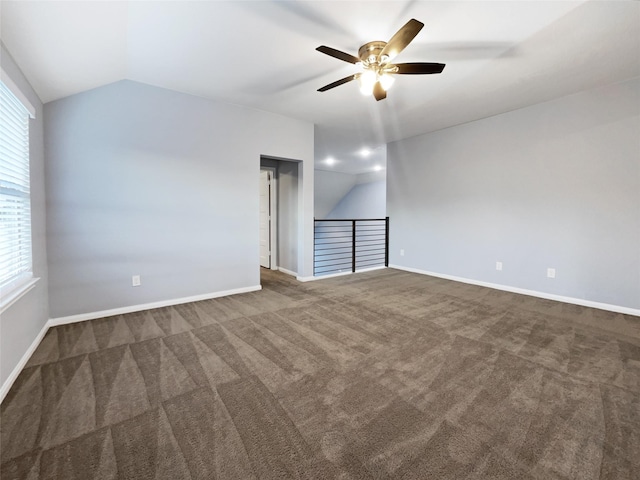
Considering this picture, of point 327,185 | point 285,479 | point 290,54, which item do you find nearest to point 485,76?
point 290,54

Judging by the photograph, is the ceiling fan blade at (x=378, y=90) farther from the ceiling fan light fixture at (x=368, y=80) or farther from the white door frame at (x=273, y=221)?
the white door frame at (x=273, y=221)

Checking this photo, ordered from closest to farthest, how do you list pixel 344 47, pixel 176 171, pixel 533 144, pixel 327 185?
pixel 344 47 < pixel 176 171 < pixel 533 144 < pixel 327 185

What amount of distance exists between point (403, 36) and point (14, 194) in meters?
2.94

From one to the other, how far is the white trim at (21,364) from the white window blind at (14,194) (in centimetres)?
54

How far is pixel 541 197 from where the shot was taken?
3.73m

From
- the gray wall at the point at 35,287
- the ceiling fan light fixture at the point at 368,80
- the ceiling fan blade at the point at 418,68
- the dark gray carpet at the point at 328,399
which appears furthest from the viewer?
the ceiling fan light fixture at the point at 368,80

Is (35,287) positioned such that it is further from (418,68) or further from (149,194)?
(418,68)

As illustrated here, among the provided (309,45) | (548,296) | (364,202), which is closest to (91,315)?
(309,45)

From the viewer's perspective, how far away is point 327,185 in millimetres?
9086

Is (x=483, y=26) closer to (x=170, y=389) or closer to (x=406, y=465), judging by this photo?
(x=406, y=465)

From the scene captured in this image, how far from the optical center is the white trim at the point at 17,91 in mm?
1735

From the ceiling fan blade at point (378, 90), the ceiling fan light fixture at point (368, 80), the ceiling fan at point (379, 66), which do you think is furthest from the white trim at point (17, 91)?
the ceiling fan blade at point (378, 90)

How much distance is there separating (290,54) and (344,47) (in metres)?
0.48

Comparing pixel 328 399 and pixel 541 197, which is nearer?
pixel 328 399
